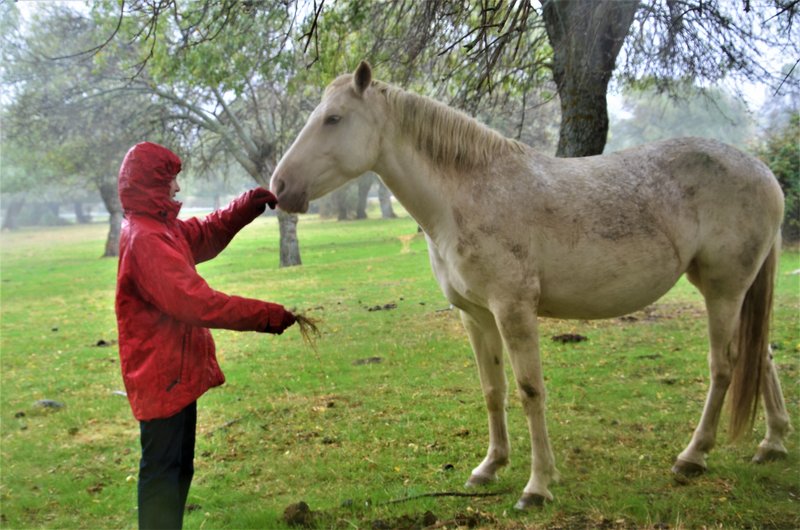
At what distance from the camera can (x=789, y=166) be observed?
14922 millimetres

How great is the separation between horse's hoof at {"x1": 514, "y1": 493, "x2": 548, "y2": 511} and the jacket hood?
96.7 inches

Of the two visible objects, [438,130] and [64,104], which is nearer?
[438,130]

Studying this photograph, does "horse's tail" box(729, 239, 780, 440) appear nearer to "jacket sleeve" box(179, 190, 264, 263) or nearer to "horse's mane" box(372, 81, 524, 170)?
"horse's mane" box(372, 81, 524, 170)

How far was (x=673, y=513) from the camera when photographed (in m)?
3.35

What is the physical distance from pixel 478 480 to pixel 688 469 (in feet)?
4.28

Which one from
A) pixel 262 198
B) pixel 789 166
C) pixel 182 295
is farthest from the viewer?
pixel 789 166

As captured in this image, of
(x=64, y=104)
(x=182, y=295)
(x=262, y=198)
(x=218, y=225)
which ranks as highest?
(x=64, y=104)

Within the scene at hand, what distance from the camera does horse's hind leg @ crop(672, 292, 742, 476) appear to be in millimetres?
3877

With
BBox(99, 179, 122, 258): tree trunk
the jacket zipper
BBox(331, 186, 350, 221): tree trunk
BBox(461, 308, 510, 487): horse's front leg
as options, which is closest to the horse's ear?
BBox(461, 308, 510, 487): horse's front leg

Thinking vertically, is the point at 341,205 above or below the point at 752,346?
above

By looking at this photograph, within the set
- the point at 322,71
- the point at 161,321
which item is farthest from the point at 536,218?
the point at 322,71

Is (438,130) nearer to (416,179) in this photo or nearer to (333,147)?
(416,179)

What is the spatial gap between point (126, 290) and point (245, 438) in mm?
2653

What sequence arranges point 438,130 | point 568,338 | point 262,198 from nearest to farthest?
point 262,198, point 438,130, point 568,338
